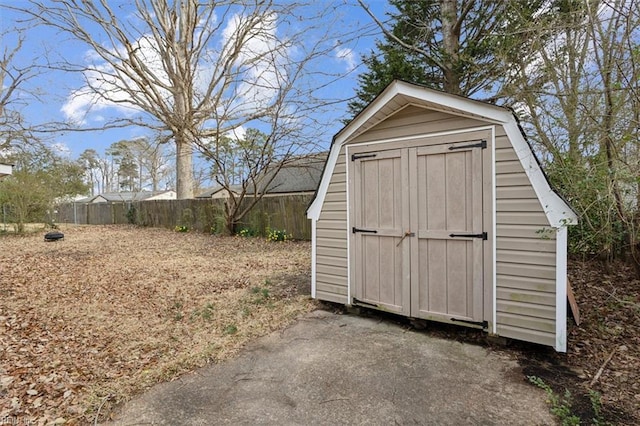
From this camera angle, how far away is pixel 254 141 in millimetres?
10258

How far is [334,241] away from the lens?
408cm

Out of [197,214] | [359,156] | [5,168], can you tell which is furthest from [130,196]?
[359,156]

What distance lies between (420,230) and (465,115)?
117 cm

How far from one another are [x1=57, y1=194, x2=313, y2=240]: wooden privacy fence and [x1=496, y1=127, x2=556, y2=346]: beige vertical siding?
7056mm

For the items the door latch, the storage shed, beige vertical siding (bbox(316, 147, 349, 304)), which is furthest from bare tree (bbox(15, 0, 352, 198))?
the door latch

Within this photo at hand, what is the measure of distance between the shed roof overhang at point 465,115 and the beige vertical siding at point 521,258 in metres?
0.06

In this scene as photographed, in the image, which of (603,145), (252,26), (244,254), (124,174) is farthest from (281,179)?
(124,174)

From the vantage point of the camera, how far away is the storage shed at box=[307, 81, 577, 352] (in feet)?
9.14

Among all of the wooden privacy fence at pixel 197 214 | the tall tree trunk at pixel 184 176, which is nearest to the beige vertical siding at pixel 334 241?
the wooden privacy fence at pixel 197 214

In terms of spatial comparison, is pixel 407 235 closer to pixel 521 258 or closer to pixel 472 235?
pixel 472 235

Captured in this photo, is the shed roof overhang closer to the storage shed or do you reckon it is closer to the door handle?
the storage shed

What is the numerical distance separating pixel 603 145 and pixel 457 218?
1.74 meters

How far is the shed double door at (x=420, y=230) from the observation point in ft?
10.2

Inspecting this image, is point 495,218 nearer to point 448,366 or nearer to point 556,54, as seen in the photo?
point 448,366
